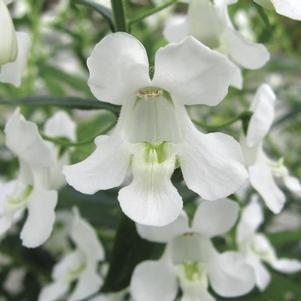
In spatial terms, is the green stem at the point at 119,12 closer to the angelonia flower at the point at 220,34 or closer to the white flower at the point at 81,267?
the angelonia flower at the point at 220,34

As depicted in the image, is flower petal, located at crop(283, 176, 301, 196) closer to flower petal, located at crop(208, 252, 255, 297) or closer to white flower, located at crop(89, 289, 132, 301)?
flower petal, located at crop(208, 252, 255, 297)

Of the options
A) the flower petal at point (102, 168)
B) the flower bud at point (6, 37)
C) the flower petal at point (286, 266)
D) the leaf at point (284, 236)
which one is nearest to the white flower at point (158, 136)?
the flower petal at point (102, 168)

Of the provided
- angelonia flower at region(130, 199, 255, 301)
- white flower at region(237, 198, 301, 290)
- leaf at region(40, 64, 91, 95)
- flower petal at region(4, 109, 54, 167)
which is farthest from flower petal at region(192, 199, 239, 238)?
leaf at region(40, 64, 91, 95)

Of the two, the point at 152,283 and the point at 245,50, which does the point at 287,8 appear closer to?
the point at 245,50

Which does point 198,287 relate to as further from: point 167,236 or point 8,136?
point 8,136

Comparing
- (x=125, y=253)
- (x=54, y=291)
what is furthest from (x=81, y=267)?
(x=125, y=253)

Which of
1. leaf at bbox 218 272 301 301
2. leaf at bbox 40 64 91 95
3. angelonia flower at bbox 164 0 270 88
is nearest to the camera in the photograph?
angelonia flower at bbox 164 0 270 88
